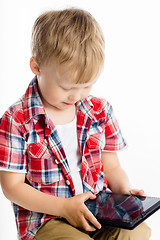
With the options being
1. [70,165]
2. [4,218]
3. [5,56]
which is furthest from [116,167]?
[5,56]

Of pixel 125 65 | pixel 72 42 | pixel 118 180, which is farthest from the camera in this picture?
pixel 125 65

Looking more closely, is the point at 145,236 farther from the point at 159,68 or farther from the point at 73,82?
the point at 159,68

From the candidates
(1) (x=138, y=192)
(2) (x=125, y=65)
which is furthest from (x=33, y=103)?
(2) (x=125, y=65)

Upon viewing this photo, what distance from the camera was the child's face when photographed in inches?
41.0

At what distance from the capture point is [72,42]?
1.02 metres

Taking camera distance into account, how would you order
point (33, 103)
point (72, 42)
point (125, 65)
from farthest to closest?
point (125, 65) < point (33, 103) < point (72, 42)

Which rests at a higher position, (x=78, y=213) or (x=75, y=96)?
(x=75, y=96)

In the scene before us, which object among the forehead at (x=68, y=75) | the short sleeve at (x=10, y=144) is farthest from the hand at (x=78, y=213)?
the forehead at (x=68, y=75)

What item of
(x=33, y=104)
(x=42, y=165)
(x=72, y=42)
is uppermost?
(x=72, y=42)

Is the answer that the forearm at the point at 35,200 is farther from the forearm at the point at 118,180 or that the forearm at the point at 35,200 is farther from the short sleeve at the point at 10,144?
the forearm at the point at 118,180

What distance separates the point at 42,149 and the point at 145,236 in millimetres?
333

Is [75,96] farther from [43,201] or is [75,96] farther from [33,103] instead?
[43,201]

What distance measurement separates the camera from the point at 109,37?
1.94 meters

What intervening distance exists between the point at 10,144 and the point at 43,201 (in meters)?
0.16
